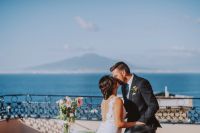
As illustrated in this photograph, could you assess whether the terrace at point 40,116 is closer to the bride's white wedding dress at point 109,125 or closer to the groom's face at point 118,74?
the bride's white wedding dress at point 109,125

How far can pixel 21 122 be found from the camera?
449 inches

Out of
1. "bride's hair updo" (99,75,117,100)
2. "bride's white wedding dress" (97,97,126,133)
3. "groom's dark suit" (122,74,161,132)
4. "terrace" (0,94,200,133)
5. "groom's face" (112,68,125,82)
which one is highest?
"groom's face" (112,68,125,82)

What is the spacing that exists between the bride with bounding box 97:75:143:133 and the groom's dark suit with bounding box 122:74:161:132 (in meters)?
0.12

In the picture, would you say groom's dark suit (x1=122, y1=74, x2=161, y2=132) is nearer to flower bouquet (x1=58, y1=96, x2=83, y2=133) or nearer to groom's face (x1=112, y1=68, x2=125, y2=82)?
groom's face (x1=112, y1=68, x2=125, y2=82)

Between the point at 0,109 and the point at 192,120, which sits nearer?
the point at 192,120

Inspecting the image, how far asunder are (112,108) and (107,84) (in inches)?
11.2

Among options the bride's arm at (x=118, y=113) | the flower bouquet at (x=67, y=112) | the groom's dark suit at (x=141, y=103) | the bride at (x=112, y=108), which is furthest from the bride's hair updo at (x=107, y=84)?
the flower bouquet at (x=67, y=112)

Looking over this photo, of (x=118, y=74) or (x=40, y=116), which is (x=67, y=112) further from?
(x=40, y=116)

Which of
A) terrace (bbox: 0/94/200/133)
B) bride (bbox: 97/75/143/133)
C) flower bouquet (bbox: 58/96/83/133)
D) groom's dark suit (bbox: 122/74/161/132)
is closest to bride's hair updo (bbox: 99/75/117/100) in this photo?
bride (bbox: 97/75/143/133)

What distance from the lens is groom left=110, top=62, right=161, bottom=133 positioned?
5.12m

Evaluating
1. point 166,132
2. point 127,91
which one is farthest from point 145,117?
point 166,132

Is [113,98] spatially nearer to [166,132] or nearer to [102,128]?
[102,128]

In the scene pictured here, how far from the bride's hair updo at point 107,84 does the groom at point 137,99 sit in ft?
0.84

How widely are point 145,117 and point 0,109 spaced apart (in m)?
6.73
